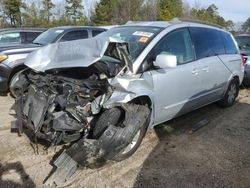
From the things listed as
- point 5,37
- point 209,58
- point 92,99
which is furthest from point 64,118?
point 5,37

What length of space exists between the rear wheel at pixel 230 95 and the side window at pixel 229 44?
0.65m

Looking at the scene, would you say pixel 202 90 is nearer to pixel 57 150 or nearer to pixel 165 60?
pixel 165 60

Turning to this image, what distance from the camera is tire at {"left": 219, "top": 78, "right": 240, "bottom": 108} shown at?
21.3 feet

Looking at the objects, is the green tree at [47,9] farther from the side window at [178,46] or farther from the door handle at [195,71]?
the door handle at [195,71]

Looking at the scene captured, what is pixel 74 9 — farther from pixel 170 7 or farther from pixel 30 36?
pixel 30 36

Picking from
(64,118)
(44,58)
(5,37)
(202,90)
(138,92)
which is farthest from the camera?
(5,37)

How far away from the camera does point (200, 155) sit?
429 cm

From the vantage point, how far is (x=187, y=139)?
483 centimetres

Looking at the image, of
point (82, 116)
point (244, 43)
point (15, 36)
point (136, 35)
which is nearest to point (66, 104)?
point (82, 116)

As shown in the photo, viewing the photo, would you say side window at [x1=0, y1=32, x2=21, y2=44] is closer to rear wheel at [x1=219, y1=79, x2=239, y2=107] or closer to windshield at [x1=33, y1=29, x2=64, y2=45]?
windshield at [x1=33, y1=29, x2=64, y2=45]

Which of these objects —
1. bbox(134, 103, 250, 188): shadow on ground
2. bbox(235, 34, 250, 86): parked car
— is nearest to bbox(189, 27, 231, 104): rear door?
bbox(134, 103, 250, 188): shadow on ground

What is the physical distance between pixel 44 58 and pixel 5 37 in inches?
246

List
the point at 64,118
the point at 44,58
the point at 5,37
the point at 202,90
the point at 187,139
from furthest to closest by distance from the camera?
1. the point at 5,37
2. the point at 202,90
3. the point at 187,139
4. the point at 44,58
5. the point at 64,118

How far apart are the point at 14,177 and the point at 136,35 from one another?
2642mm
